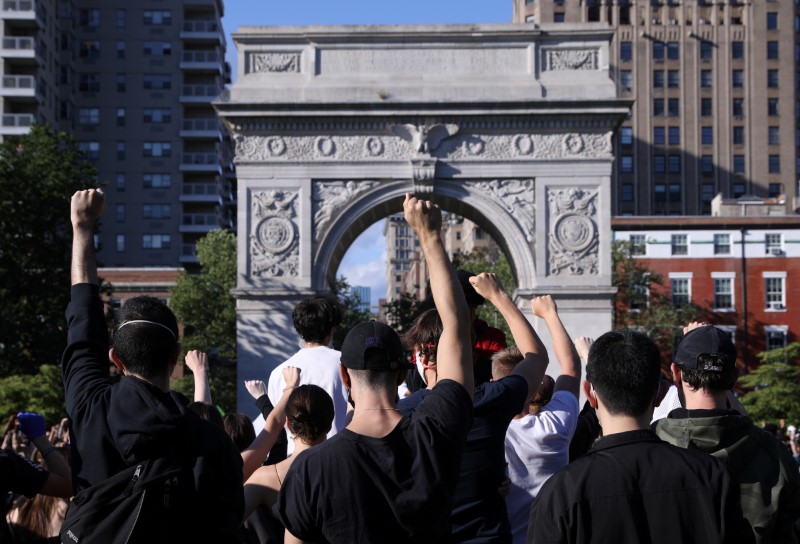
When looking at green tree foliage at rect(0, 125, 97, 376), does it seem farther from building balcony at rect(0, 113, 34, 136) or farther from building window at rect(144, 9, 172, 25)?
building window at rect(144, 9, 172, 25)

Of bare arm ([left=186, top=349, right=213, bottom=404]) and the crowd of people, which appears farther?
bare arm ([left=186, top=349, right=213, bottom=404])

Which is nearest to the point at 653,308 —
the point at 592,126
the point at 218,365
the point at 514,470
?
the point at 218,365

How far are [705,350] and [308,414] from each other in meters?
2.04

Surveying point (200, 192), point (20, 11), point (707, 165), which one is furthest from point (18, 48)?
point (707, 165)

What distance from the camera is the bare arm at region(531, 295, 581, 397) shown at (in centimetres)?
647

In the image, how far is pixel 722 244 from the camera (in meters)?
56.4

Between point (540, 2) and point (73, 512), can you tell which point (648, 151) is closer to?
point (540, 2)

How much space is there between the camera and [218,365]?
53.8m

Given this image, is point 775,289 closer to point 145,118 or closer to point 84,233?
point 145,118

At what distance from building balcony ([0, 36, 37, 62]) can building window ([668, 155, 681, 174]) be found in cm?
5027

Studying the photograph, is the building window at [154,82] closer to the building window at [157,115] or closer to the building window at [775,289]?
the building window at [157,115]

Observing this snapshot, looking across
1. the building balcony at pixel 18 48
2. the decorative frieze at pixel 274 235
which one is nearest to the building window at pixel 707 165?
the building balcony at pixel 18 48

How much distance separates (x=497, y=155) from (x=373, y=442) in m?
26.3

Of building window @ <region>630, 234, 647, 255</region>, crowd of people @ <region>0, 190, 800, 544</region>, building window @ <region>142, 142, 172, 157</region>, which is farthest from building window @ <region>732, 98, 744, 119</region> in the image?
crowd of people @ <region>0, 190, 800, 544</region>
